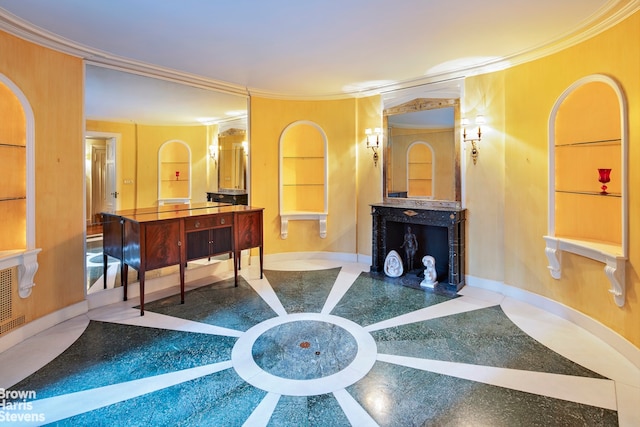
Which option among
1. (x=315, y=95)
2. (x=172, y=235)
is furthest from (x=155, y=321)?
(x=315, y=95)

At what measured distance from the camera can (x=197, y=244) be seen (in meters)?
3.71

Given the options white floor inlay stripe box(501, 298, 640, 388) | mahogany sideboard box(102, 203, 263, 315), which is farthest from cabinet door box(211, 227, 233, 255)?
white floor inlay stripe box(501, 298, 640, 388)

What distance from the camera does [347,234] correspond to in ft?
17.5

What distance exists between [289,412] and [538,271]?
296cm

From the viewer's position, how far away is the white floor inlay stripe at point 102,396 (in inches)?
75.2

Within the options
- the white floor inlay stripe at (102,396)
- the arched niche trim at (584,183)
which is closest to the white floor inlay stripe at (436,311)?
the arched niche trim at (584,183)

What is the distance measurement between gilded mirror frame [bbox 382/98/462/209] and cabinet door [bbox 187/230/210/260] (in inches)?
101

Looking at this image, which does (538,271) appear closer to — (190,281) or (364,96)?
(364,96)

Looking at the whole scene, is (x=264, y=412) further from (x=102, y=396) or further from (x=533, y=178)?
(x=533, y=178)

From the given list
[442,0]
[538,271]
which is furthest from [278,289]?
[442,0]

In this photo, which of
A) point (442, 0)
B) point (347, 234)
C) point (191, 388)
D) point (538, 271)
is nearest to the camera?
point (191, 388)

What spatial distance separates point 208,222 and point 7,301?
1786 mm

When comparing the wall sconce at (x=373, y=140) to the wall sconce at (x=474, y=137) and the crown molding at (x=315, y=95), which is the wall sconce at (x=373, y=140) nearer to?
the crown molding at (x=315, y=95)

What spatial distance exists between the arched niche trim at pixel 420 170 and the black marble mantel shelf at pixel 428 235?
0.80 feet
